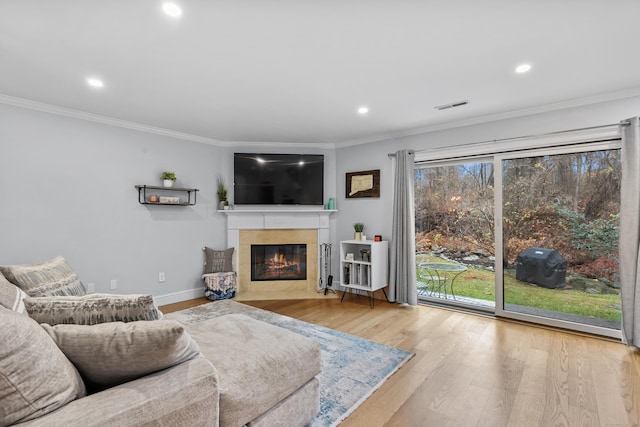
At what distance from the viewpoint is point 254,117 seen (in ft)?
11.9

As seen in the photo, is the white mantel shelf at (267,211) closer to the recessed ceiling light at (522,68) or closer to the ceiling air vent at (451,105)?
the ceiling air vent at (451,105)

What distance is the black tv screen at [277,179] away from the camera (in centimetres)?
473

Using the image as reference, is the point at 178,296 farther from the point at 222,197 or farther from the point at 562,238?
the point at 562,238

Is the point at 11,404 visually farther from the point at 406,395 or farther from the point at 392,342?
the point at 392,342

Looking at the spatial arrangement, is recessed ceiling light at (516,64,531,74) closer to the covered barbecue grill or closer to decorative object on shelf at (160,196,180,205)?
the covered barbecue grill

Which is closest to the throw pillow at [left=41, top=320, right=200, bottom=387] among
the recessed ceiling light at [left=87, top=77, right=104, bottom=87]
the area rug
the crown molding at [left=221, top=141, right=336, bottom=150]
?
the area rug

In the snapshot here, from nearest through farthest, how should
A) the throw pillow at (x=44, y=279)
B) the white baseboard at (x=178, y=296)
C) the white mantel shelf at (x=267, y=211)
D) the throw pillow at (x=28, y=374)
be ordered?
the throw pillow at (x=28, y=374), the throw pillow at (x=44, y=279), the white baseboard at (x=178, y=296), the white mantel shelf at (x=267, y=211)

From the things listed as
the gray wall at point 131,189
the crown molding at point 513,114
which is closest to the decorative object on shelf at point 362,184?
the gray wall at point 131,189

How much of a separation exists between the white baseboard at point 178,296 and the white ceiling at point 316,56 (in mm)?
2349

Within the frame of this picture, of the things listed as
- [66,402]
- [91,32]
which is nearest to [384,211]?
[91,32]

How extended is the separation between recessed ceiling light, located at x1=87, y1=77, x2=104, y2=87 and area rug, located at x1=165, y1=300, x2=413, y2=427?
2505mm

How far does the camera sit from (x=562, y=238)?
3316 mm

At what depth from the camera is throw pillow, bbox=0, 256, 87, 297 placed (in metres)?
2.05

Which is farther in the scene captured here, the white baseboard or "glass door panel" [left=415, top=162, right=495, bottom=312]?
the white baseboard
